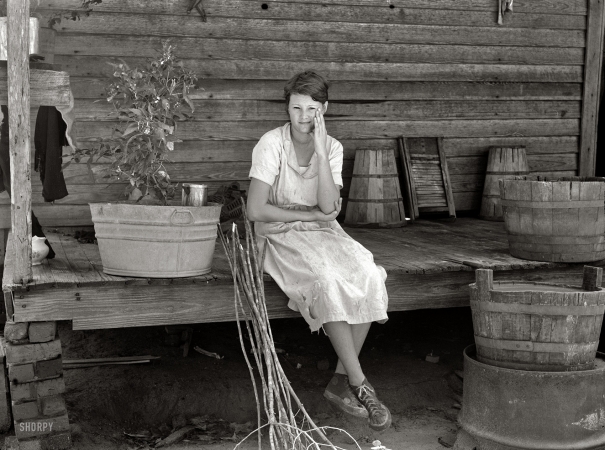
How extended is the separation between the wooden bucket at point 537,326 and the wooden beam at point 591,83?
414 centimetres

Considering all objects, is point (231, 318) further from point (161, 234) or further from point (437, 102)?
point (437, 102)

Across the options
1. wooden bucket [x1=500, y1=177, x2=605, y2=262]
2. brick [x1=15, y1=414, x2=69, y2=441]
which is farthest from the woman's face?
brick [x1=15, y1=414, x2=69, y2=441]

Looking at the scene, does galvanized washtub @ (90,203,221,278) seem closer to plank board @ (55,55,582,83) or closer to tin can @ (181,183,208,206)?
tin can @ (181,183,208,206)

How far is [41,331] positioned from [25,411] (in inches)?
16.6

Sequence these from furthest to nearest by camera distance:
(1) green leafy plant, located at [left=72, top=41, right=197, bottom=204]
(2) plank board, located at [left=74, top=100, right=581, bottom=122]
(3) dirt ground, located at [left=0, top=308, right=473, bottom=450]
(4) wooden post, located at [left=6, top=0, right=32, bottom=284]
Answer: (2) plank board, located at [left=74, top=100, right=581, bottom=122]
(3) dirt ground, located at [left=0, top=308, right=473, bottom=450]
(1) green leafy plant, located at [left=72, top=41, right=197, bottom=204]
(4) wooden post, located at [left=6, top=0, right=32, bottom=284]

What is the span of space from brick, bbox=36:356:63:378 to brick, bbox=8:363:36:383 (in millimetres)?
31

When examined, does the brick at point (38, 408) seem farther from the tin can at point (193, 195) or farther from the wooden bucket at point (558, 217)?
the wooden bucket at point (558, 217)

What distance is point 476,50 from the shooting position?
25.1ft

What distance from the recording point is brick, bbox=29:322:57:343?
438cm

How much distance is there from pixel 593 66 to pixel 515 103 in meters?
0.90


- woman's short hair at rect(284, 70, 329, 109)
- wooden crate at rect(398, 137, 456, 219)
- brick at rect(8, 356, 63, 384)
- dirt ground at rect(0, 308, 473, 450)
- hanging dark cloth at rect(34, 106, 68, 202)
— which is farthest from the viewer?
wooden crate at rect(398, 137, 456, 219)

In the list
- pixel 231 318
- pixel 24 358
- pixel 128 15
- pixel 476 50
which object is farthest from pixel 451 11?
pixel 24 358

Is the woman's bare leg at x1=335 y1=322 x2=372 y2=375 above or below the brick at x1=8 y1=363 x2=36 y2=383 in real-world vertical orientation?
above

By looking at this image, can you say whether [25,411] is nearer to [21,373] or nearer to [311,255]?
[21,373]
